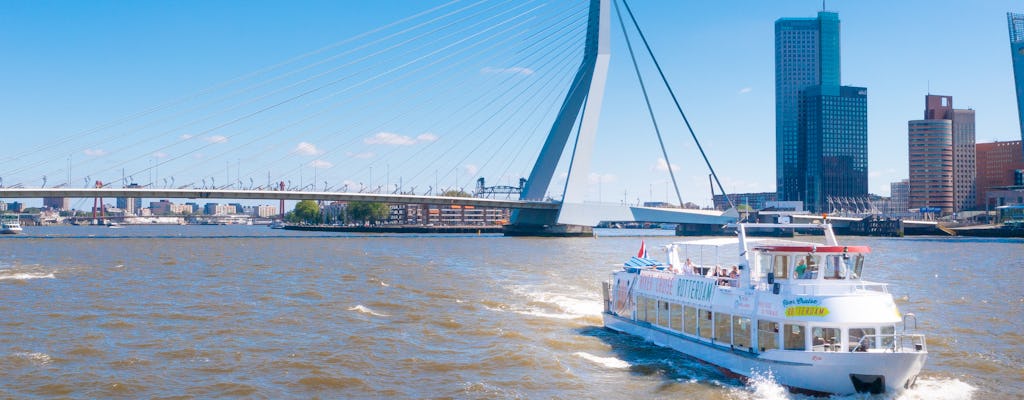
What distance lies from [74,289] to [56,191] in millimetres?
44381

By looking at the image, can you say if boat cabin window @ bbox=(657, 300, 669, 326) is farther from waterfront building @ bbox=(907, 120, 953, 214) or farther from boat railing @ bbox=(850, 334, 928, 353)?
waterfront building @ bbox=(907, 120, 953, 214)

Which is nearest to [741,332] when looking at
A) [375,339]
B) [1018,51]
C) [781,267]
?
[781,267]

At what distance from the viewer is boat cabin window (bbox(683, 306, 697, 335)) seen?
16469mm

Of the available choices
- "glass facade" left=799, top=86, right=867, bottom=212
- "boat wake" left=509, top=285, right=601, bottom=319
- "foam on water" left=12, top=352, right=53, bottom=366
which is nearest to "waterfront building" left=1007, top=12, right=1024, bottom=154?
"glass facade" left=799, top=86, right=867, bottom=212

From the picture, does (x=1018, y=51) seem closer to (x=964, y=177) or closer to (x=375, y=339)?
(x=964, y=177)

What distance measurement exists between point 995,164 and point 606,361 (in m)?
184

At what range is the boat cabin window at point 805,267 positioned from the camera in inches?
574

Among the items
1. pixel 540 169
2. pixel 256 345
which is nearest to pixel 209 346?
pixel 256 345

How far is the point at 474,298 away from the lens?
25766 millimetres

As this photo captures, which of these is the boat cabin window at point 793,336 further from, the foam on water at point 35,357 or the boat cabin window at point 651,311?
the foam on water at point 35,357

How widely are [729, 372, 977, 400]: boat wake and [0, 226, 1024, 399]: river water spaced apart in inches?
1.4

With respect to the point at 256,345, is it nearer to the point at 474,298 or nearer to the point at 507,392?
the point at 507,392

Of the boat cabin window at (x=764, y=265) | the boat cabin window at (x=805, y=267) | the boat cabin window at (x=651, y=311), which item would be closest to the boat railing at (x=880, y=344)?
the boat cabin window at (x=805, y=267)

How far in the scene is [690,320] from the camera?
656 inches
